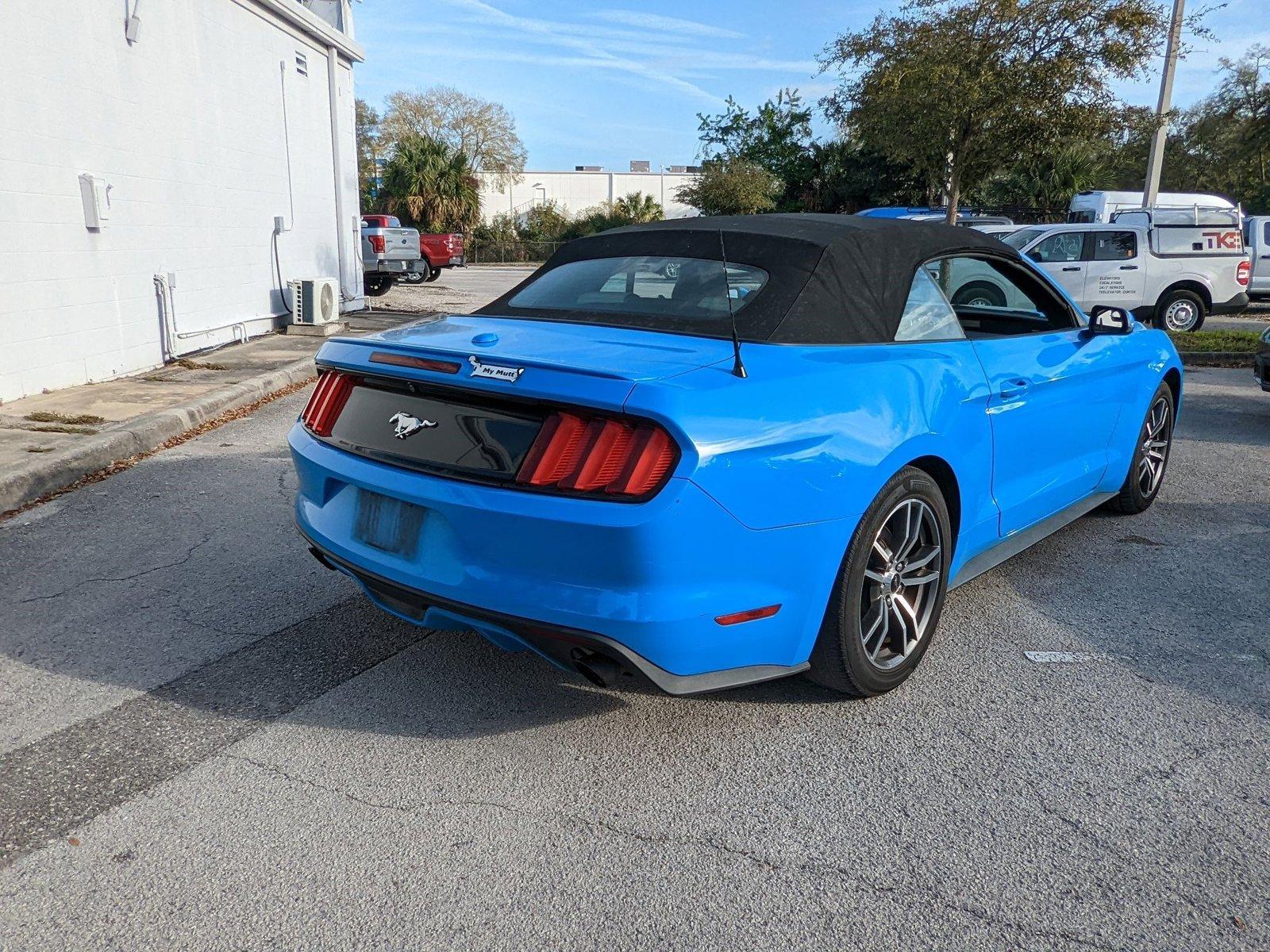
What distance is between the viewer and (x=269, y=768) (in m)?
2.85

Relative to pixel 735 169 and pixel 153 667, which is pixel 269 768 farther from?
pixel 735 169

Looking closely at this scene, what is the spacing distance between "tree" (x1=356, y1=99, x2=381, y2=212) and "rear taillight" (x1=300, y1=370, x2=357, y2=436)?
58.3 metres

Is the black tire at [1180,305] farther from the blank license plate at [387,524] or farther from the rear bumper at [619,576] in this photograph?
the blank license plate at [387,524]

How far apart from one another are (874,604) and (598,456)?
3.81ft

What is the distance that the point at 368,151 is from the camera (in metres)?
63.7

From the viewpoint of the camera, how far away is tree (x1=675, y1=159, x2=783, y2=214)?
4350cm

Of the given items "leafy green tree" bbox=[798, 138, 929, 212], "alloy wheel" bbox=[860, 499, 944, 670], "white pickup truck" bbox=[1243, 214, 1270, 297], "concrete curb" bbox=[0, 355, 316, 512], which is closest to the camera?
"alloy wheel" bbox=[860, 499, 944, 670]

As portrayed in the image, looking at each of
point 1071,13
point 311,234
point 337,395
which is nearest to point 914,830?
point 337,395

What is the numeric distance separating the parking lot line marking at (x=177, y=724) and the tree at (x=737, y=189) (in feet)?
135

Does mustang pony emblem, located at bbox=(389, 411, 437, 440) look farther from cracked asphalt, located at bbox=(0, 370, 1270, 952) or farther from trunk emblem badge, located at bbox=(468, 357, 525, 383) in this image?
cracked asphalt, located at bbox=(0, 370, 1270, 952)

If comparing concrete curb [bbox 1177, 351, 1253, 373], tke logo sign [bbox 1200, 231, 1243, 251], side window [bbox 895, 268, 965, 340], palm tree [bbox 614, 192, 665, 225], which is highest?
palm tree [bbox 614, 192, 665, 225]

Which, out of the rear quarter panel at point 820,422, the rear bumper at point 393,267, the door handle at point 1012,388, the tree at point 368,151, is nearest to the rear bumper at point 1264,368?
the door handle at point 1012,388

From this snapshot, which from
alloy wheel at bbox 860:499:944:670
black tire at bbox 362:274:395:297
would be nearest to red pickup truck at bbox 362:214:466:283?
black tire at bbox 362:274:395:297

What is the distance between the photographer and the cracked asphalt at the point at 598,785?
7.39ft
